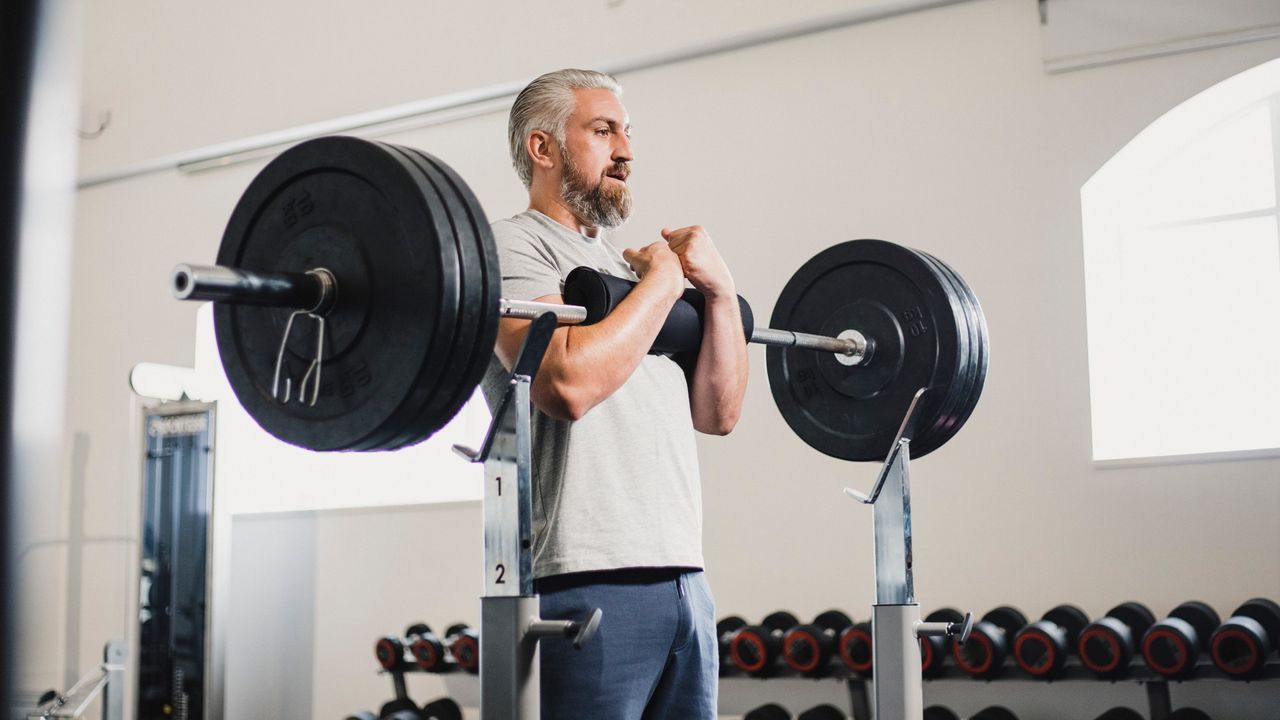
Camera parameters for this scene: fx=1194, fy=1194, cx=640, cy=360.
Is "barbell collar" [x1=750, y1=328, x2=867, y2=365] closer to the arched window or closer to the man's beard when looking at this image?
the man's beard

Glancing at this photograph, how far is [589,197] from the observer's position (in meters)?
1.82

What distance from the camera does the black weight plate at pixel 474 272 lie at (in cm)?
123

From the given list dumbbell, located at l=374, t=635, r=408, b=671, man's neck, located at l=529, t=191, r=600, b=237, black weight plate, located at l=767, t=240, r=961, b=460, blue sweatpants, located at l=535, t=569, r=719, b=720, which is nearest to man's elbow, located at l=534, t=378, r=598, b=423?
blue sweatpants, located at l=535, t=569, r=719, b=720

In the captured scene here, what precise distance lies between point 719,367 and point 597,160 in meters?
0.37

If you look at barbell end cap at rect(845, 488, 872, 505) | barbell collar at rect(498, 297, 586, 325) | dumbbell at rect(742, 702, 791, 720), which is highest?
barbell collar at rect(498, 297, 586, 325)

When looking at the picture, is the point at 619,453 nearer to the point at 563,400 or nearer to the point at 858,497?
the point at 563,400

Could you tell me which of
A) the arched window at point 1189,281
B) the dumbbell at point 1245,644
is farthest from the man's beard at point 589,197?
the arched window at point 1189,281

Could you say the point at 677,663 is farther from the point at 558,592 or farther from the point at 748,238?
the point at 748,238

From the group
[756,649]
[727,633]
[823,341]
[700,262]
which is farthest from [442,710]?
[700,262]

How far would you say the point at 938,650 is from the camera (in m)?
3.62

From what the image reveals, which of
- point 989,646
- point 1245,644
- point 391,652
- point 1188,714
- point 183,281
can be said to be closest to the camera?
point 183,281

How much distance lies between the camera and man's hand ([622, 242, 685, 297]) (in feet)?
5.37

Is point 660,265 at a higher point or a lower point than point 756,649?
higher

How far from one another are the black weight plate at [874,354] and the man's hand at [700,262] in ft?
1.10
